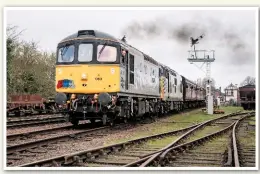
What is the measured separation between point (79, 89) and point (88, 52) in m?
0.85

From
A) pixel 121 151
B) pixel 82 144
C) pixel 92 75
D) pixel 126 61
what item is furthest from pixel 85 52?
pixel 121 151

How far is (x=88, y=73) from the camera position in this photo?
9.34 metres

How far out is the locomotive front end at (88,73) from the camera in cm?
934

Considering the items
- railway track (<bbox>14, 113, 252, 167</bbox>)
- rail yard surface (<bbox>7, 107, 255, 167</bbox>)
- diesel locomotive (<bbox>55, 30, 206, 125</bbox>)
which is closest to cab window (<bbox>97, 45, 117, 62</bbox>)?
diesel locomotive (<bbox>55, 30, 206, 125</bbox>)

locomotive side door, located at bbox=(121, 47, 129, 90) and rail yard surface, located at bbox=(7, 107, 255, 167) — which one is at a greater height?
locomotive side door, located at bbox=(121, 47, 129, 90)

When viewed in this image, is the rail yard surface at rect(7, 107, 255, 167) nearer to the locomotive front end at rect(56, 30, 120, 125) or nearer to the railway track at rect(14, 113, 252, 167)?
the railway track at rect(14, 113, 252, 167)

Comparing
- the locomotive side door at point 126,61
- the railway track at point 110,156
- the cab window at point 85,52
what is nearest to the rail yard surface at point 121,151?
the railway track at point 110,156

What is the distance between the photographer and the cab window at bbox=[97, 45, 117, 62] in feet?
30.9

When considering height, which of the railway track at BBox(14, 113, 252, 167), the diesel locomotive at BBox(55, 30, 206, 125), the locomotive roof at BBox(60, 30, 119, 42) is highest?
the locomotive roof at BBox(60, 30, 119, 42)

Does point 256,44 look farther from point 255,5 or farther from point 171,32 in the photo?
point 171,32

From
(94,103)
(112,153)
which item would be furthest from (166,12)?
(94,103)

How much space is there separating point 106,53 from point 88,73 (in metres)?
0.61

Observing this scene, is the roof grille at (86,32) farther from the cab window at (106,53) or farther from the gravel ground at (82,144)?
the gravel ground at (82,144)

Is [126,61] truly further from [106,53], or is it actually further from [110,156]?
[110,156]
